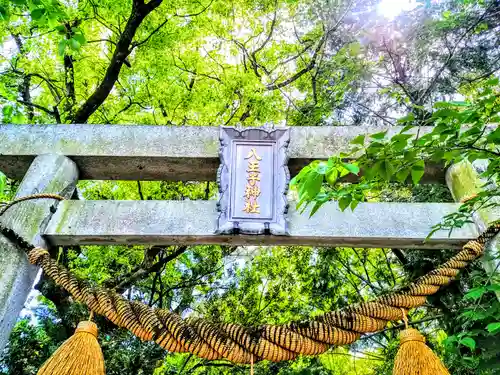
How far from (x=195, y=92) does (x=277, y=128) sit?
3599 mm

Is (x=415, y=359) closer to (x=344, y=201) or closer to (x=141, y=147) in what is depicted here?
(x=344, y=201)

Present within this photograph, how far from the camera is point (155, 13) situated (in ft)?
19.1

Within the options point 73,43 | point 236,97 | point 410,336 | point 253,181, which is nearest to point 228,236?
point 253,181

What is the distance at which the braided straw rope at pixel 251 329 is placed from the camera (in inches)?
73.0

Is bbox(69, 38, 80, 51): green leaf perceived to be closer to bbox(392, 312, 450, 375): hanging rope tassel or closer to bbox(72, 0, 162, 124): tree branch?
bbox(72, 0, 162, 124): tree branch

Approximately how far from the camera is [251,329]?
1.92 m

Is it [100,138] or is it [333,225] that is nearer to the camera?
[333,225]

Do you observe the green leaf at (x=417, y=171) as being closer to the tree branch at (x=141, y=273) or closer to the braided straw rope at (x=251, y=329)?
the braided straw rope at (x=251, y=329)

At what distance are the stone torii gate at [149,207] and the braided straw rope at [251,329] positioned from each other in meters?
0.46

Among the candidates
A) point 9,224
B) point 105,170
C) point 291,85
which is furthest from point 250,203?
point 291,85

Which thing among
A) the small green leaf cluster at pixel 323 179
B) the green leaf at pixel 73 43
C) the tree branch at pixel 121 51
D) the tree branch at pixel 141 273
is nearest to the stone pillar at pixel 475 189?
the small green leaf cluster at pixel 323 179

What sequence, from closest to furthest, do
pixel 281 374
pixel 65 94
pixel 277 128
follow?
pixel 277 128 → pixel 281 374 → pixel 65 94

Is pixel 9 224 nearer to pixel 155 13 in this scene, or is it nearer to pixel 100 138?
pixel 100 138

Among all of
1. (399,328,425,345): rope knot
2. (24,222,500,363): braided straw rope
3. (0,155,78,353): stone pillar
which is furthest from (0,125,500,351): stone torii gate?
(399,328,425,345): rope knot
